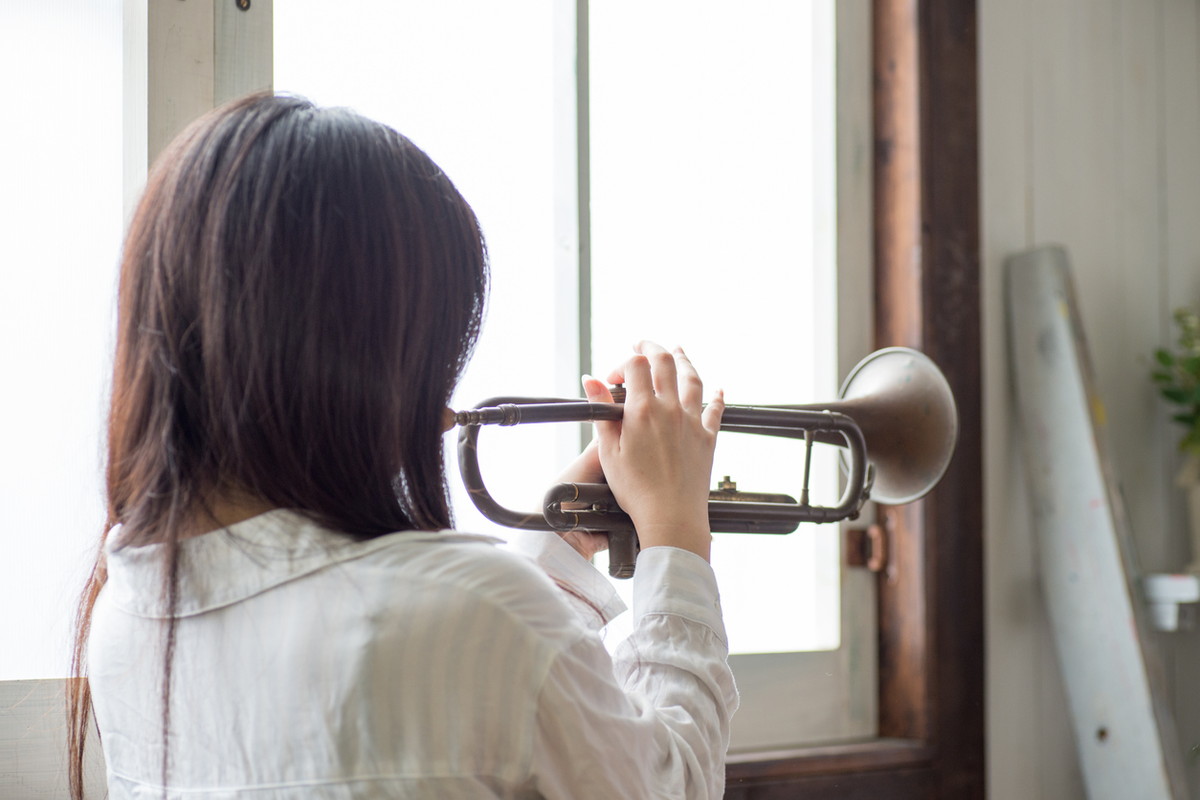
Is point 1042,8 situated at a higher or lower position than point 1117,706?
higher

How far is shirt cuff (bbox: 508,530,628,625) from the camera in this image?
85 cm

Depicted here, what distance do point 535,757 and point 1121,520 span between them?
1.10 m

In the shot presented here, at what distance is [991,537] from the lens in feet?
4.90

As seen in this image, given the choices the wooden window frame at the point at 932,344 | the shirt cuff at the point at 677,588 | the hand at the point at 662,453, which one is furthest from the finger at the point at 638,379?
the wooden window frame at the point at 932,344

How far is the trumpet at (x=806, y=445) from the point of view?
860mm

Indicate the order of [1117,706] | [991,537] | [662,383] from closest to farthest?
[662,383] < [1117,706] < [991,537]

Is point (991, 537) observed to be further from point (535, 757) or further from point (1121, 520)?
point (535, 757)

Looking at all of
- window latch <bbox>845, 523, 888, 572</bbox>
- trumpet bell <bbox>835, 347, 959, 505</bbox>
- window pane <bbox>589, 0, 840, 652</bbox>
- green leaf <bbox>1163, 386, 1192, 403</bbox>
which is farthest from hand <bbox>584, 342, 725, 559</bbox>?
green leaf <bbox>1163, 386, 1192, 403</bbox>

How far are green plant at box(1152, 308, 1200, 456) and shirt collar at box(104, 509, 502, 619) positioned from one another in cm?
131

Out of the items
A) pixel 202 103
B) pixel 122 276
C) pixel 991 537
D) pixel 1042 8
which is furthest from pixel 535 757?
pixel 1042 8

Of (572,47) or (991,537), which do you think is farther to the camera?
(991,537)

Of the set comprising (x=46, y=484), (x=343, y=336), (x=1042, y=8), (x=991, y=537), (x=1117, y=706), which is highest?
(x=1042, y=8)

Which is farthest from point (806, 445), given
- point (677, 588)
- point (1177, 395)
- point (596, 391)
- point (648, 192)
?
point (1177, 395)

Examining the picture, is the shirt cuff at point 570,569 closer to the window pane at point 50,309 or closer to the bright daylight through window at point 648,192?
the bright daylight through window at point 648,192
